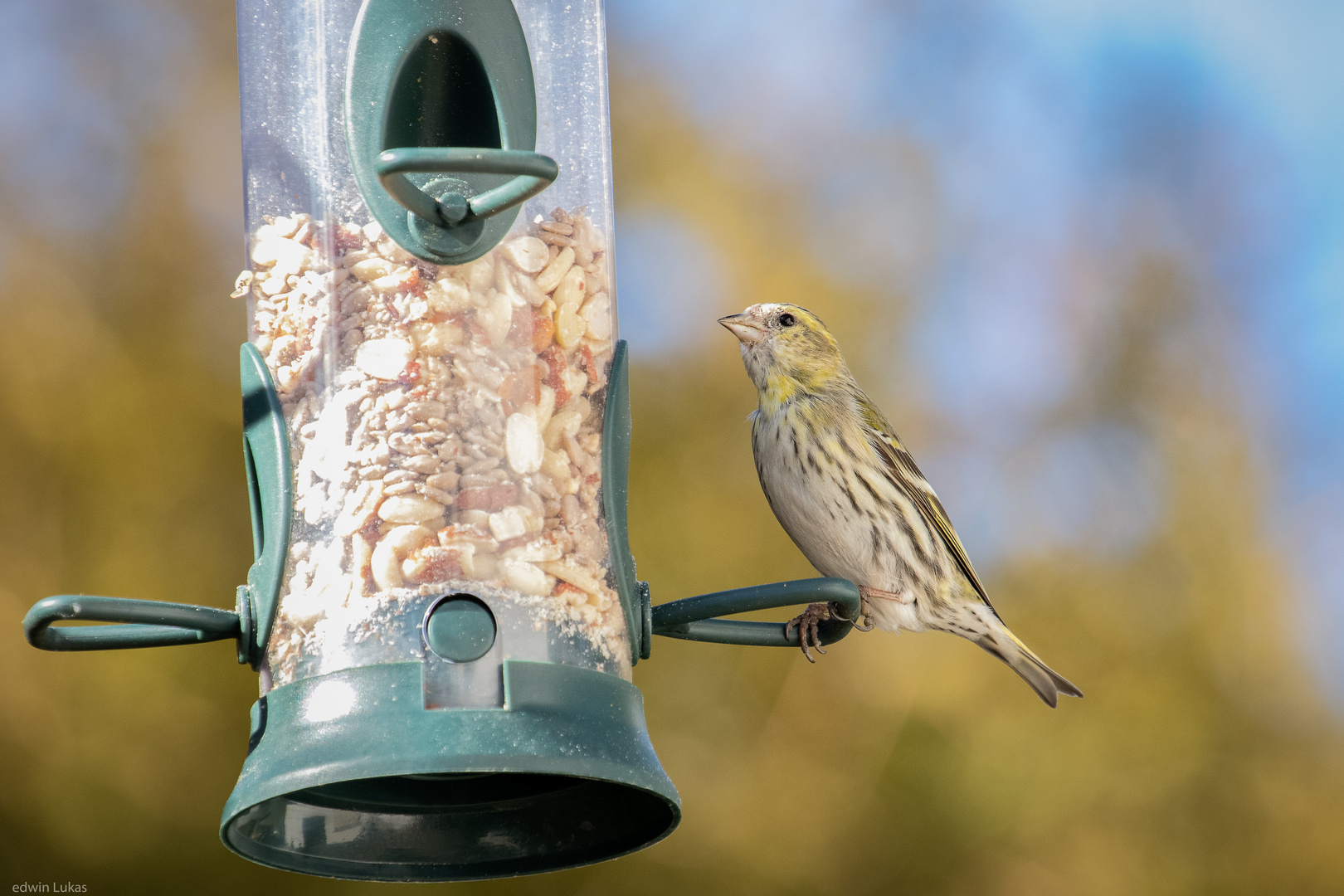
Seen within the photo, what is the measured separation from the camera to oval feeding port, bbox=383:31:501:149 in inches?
150

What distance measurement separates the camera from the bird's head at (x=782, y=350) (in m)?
6.59

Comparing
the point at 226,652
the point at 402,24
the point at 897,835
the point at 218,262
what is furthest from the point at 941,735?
the point at 402,24

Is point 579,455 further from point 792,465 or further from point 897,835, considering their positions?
point 897,835

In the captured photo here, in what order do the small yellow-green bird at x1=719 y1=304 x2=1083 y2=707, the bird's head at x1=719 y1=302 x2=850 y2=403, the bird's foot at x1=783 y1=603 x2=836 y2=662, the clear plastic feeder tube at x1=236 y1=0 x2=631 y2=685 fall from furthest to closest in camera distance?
the bird's head at x1=719 y1=302 x2=850 y2=403, the small yellow-green bird at x1=719 y1=304 x2=1083 y2=707, the bird's foot at x1=783 y1=603 x2=836 y2=662, the clear plastic feeder tube at x1=236 y1=0 x2=631 y2=685

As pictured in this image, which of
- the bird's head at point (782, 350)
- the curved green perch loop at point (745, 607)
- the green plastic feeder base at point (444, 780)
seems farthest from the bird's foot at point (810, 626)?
the bird's head at point (782, 350)

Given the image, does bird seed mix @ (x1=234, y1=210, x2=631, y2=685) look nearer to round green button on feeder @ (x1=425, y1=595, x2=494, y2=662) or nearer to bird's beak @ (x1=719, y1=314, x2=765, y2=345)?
round green button on feeder @ (x1=425, y1=595, x2=494, y2=662)

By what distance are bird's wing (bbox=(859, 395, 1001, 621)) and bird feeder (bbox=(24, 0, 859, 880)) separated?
2520 mm

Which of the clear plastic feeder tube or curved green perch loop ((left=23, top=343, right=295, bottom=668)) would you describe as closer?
curved green perch loop ((left=23, top=343, right=295, bottom=668))

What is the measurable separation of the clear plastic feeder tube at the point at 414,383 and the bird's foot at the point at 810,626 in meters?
0.98

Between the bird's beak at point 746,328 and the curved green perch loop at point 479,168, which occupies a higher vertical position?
the bird's beak at point 746,328

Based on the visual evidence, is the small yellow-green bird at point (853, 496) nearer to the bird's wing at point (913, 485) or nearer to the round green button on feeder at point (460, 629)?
the bird's wing at point (913, 485)

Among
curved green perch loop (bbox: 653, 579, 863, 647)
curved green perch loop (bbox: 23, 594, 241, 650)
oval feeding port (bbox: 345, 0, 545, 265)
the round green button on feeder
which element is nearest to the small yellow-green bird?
curved green perch loop (bbox: 653, 579, 863, 647)

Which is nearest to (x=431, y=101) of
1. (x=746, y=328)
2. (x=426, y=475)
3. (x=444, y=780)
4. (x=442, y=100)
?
(x=442, y=100)

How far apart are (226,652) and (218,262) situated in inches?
66.8
